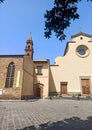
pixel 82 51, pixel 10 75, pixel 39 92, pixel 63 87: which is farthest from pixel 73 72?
pixel 10 75

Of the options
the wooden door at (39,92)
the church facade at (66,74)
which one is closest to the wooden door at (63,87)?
the church facade at (66,74)

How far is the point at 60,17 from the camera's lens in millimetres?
5426

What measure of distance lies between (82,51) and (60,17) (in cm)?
2862

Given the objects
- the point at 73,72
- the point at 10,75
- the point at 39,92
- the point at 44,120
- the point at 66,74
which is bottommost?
the point at 44,120

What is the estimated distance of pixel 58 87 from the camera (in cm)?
3066

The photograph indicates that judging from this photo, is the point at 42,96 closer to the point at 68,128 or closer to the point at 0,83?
the point at 0,83

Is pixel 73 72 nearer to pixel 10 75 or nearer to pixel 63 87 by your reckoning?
pixel 63 87

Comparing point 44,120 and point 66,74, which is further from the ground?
point 66,74

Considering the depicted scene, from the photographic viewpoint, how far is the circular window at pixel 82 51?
32.7m

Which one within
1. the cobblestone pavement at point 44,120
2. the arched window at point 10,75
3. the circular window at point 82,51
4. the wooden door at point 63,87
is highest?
the circular window at point 82,51

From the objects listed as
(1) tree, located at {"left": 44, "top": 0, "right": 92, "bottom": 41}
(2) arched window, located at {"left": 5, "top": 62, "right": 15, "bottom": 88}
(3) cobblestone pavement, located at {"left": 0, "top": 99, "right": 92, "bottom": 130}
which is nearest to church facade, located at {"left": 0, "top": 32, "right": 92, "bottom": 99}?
(2) arched window, located at {"left": 5, "top": 62, "right": 15, "bottom": 88}

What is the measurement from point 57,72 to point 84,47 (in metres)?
8.48

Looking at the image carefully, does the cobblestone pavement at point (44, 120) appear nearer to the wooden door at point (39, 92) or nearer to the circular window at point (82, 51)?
the wooden door at point (39, 92)

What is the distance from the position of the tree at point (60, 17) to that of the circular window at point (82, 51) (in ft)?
91.1
